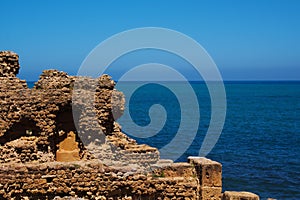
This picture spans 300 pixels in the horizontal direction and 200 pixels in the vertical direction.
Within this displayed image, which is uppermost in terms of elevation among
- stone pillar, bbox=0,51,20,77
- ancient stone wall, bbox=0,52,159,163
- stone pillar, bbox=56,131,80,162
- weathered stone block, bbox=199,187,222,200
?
stone pillar, bbox=0,51,20,77

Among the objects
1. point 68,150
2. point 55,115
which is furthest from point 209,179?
point 55,115

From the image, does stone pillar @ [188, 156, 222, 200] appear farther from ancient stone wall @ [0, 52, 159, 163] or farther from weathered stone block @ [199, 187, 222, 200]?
ancient stone wall @ [0, 52, 159, 163]

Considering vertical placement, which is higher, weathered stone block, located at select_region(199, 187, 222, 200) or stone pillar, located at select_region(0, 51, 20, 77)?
stone pillar, located at select_region(0, 51, 20, 77)

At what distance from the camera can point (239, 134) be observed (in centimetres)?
5112

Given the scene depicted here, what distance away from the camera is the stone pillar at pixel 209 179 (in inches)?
Answer: 467

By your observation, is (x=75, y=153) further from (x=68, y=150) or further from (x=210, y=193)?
(x=210, y=193)

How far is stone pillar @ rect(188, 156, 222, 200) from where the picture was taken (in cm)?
1186

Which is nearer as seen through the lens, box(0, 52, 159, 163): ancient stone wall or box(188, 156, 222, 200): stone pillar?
box(0, 52, 159, 163): ancient stone wall


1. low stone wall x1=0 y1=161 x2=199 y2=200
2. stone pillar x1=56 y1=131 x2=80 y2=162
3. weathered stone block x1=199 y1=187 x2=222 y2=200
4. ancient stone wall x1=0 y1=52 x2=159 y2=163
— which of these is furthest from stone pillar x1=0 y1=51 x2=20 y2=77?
weathered stone block x1=199 y1=187 x2=222 y2=200

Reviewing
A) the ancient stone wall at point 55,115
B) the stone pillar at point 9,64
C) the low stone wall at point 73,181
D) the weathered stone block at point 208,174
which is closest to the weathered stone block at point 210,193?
the weathered stone block at point 208,174

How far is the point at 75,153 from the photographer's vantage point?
1253 cm

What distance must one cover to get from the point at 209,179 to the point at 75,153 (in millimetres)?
3789

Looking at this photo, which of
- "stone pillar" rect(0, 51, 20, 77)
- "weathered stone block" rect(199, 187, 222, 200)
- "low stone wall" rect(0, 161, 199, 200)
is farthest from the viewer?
"stone pillar" rect(0, 51, 20, 77)

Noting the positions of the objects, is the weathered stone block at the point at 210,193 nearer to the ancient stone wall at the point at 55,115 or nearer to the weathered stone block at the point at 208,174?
the weathered stone block at the point at 208,174
